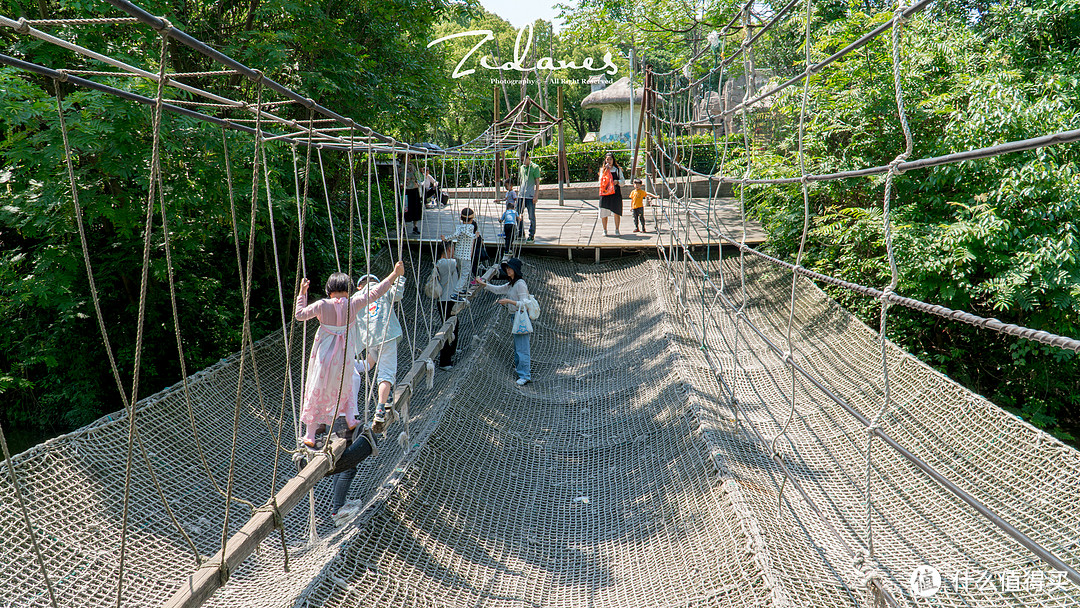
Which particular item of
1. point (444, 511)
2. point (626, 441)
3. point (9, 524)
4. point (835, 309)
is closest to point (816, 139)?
point (835, 309)

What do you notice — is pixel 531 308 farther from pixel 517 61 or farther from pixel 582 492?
pixel 517 61

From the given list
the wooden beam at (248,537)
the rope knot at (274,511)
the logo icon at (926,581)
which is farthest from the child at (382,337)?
the logo icon at (926,581)

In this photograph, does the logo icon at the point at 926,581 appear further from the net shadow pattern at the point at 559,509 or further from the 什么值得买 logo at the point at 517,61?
the 什么值得买 logo at the point at 517,61

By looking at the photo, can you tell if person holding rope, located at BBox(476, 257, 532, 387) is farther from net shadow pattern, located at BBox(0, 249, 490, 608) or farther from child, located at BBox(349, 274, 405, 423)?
child, located at BBox(349, 274, 405, 423)

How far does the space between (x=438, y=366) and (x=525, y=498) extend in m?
1.93

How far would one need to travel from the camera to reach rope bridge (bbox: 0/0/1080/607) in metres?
2.15

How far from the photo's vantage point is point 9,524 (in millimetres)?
2488

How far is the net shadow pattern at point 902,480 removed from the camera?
2.20m

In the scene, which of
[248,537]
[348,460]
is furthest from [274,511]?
[348,460]

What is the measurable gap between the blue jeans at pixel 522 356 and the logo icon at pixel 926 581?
2811mm

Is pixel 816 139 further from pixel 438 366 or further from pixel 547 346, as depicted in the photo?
pixel 438 366

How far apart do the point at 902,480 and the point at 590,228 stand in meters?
5.96

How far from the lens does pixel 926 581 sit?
86.6 inches

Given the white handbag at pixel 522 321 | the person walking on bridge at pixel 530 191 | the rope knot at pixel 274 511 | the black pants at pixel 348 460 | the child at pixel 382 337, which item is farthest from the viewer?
the person walking on bridge at pixel 530 191
